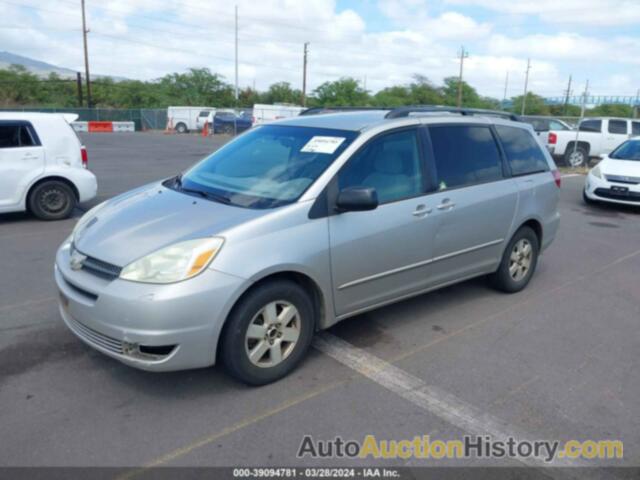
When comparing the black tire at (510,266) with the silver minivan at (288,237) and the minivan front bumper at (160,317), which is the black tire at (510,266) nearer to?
the silver minivan at (288,237)

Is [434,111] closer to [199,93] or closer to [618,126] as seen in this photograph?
[618,126]

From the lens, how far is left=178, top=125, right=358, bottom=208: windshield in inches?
154

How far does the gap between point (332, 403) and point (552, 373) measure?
5.47ft

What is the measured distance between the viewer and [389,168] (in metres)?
4.29

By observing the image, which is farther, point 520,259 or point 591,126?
point 591,126

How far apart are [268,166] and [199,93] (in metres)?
61.9

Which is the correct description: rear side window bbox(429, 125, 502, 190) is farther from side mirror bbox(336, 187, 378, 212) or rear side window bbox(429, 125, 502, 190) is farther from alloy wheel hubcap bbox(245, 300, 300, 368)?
alloy wheel hubcap bbox(245, 300, 300, 368)

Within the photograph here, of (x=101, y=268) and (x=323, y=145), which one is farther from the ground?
(x=323, y=145)

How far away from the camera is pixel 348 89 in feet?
202

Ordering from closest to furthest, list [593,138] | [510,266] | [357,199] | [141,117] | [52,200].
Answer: [357,199] → [510,266] → [52,200] → [593,138] → [141,117]

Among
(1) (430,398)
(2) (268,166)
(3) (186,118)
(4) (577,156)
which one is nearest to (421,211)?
(2) (268,166)

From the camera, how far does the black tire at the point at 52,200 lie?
8.52m

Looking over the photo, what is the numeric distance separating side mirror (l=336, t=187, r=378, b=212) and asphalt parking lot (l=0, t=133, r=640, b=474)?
115cm

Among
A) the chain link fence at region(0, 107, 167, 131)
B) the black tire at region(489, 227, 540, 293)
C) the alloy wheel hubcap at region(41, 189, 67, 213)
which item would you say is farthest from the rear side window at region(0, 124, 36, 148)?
the chain link fence at region(0, 107, 167, 131)
